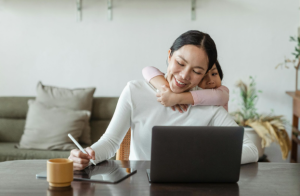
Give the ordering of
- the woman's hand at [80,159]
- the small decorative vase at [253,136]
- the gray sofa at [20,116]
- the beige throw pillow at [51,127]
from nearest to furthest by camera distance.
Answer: the woman's hand at [80,159]
the beige throw pillow at [51,127]
the small decorative vase at [253,136]
the gray sofa at [20,116]

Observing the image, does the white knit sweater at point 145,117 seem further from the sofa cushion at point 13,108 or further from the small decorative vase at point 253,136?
the sofa cushion at point 13,108

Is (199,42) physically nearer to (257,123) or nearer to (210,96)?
(210,96)

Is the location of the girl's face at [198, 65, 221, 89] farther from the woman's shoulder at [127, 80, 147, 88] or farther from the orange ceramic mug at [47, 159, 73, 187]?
the orange ceramic mug at [47, 159, 73, 187]

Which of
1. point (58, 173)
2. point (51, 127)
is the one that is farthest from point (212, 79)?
point (51, 127)

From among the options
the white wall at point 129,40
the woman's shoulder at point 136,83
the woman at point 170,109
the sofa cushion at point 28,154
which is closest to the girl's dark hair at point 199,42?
the woman at point 170,109

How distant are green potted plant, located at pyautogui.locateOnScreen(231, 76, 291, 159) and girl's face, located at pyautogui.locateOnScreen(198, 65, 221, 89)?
1.35 meters

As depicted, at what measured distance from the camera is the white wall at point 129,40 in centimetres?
312

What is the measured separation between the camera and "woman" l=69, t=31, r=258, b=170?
1.34 meters

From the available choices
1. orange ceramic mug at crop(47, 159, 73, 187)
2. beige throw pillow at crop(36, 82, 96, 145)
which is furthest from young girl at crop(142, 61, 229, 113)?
beige throw pillow at crop(36, 82, 96, 145)

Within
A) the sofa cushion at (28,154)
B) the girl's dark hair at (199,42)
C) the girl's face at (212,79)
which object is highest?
the girl's dark hair at (199,42)

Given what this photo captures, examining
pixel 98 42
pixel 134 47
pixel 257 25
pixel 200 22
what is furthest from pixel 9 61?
→ pixel 257 25

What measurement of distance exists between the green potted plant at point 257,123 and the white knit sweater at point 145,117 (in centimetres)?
147

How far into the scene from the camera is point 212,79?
1548 mm

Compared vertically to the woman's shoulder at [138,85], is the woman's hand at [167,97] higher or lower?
lower
